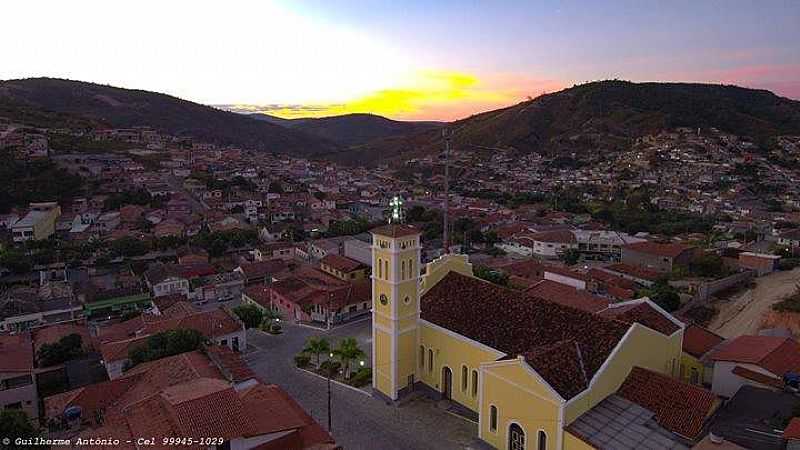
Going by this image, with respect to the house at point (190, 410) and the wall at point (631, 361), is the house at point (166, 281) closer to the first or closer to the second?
the house at point (190, 410)

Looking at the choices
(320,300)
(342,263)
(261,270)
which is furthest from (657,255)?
(261,270)

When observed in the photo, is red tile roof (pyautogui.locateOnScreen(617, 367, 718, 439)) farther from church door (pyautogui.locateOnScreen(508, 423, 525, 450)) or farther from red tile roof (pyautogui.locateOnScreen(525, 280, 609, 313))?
red tile roof (pyautogui.locateOnScreen(525, 280, 609, 313))

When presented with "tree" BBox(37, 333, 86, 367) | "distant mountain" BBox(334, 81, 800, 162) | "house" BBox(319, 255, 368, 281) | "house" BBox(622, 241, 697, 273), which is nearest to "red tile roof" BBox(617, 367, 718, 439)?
"tree" BBox(37, 333, 86, 367)

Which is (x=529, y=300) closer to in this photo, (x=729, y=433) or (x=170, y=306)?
(x=729, y=433)

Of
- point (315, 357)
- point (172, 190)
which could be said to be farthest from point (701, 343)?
point (172, 190)

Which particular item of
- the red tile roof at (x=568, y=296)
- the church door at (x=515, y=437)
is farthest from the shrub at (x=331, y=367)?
the red tile roof at (x=568, y=296)

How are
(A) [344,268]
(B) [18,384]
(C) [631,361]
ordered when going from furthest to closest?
1. (A) [344,268]
2. (B) [18,384]
3. (C) [631,361]

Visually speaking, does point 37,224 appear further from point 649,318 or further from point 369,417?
point 649,318

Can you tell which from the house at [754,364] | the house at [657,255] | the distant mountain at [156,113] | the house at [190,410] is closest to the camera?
the house at [190,410]
